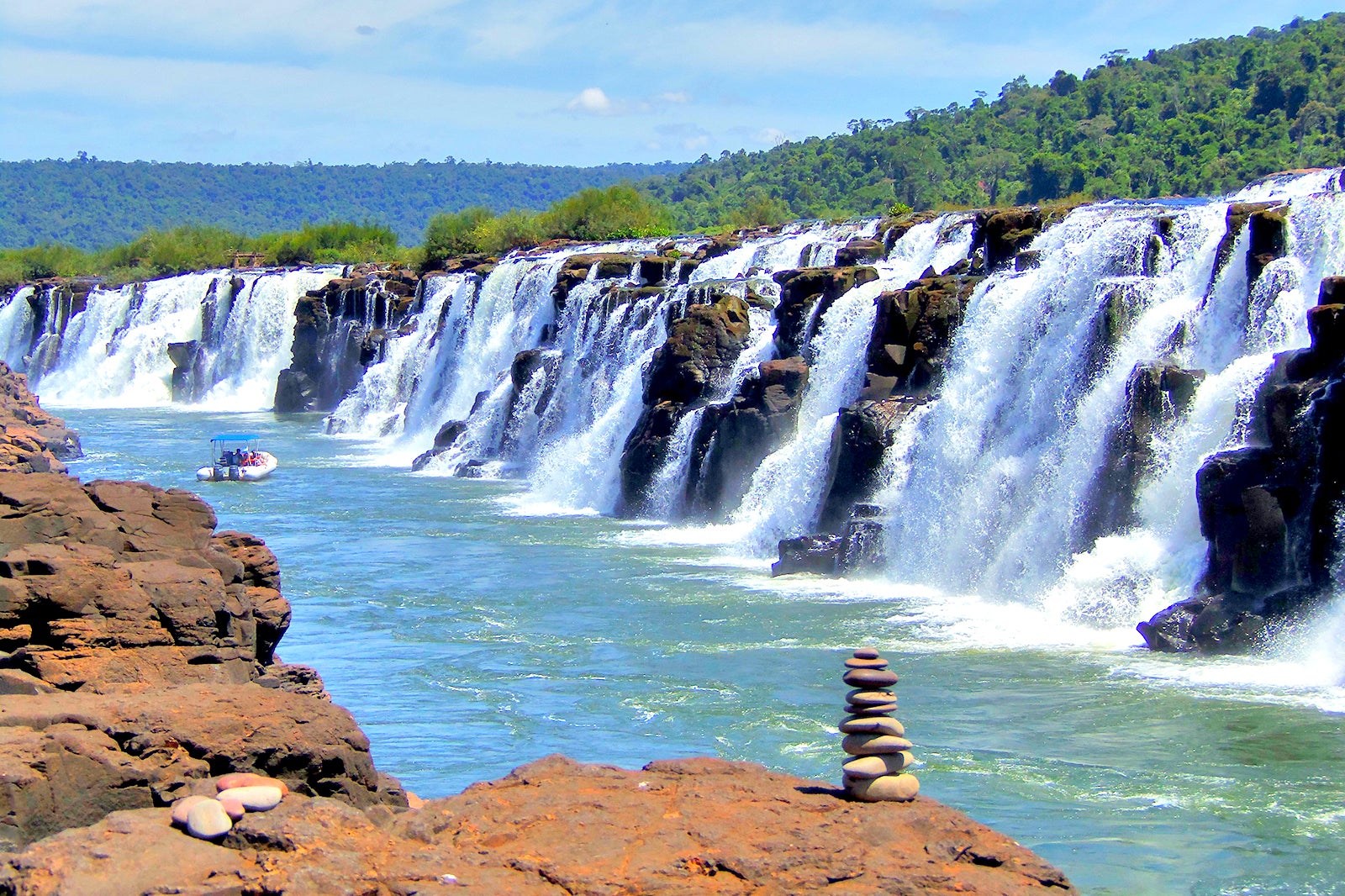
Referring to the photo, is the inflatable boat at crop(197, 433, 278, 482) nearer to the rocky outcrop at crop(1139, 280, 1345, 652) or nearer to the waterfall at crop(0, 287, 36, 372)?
the rocky outcrop at crop(1139, 280, 1345, 652)

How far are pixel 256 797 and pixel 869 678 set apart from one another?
2.89 metres

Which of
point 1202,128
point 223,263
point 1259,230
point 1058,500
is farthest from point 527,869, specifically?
point 223,263

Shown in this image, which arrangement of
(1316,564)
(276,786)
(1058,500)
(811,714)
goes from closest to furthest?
1. (276,786)
2. (811,714)
3. (1316,564)
4. (1058,500)

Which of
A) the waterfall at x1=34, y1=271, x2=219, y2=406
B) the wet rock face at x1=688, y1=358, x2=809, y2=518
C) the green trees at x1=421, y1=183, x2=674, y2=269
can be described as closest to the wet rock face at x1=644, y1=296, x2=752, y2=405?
the wet rock face at x1=688, y1=358, x2=809, y2=518

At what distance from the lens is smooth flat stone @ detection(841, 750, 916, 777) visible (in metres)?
7.25

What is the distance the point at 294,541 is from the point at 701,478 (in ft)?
22.1

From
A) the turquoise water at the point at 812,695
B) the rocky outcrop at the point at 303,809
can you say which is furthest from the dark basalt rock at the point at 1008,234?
the rocky outcrop at the point at 303,809

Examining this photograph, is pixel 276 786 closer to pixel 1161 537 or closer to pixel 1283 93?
pixel 1161 537

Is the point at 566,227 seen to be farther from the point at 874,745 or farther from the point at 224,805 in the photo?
the point at 224,805

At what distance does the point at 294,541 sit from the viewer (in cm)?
2494

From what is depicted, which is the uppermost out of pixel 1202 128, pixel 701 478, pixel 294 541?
pixel 1202 128

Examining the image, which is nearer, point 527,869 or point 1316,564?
point 527,869

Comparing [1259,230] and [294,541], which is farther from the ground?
[1259,230]

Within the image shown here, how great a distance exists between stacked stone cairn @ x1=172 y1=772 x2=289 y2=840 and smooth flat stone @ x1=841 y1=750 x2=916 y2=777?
2.63m
